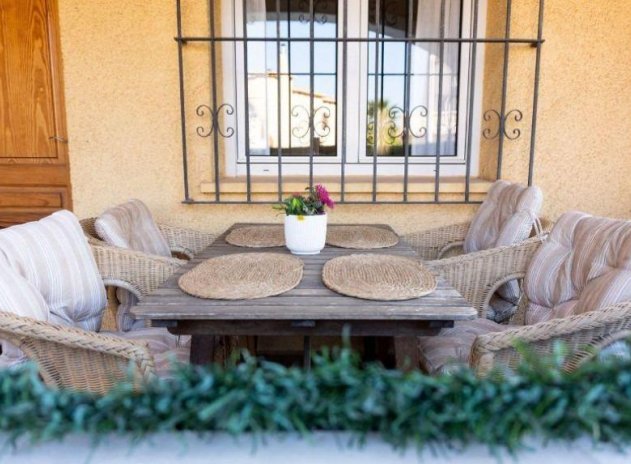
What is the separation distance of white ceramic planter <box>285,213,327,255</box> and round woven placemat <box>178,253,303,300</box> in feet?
0.21

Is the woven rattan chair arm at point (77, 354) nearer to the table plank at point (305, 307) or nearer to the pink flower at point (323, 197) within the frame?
the table plank at point (305, 307)

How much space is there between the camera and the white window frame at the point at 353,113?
2.58 metres

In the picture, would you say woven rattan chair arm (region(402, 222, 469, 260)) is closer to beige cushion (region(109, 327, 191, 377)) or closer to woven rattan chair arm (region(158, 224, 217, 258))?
woven rattan chair arm (region(158, 224, 217, 258))

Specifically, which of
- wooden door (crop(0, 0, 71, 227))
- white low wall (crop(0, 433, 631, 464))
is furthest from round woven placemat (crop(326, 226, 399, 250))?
wooden door (crop(0, 0, 71, 227))

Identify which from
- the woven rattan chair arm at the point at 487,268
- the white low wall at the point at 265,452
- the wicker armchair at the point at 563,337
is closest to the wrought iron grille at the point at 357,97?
the woven rattan chair arm at the point at 487,268

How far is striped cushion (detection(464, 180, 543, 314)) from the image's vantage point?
1.91 m

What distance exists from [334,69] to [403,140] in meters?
0.56

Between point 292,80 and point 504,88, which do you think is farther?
point 292,80

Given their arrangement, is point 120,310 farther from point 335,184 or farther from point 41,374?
point 335,184

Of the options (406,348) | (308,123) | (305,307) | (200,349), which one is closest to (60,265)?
(200,349)

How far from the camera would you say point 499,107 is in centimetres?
252

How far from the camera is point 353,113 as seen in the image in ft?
8.70

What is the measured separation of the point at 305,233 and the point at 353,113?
47.1 inches

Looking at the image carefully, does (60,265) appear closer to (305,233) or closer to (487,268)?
(305,233)
